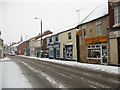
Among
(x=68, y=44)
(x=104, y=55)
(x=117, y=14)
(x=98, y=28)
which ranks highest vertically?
(x=117, y=14)

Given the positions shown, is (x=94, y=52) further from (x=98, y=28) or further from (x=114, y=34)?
(x=114, y=34)

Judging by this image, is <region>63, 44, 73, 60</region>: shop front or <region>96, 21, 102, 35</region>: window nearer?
<region>96, 21, 102, 35</region>: window

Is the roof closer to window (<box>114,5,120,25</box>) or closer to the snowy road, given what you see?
window (<box>114,5,120,25</box>)

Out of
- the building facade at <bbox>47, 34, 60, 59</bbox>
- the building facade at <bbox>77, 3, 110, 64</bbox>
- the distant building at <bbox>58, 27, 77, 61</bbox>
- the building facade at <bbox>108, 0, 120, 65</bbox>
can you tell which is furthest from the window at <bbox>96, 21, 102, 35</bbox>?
the building facade at <bbox>47, 34, 60, 59</bbox>

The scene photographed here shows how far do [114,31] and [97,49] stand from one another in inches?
169

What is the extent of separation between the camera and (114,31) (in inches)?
695

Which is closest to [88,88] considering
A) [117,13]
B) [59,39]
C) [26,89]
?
[26,89]

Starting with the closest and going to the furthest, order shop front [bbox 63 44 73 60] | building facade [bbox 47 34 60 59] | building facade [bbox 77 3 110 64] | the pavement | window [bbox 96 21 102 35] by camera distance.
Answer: the pavement, building facade [bbox 77 3 110 64], window [bbox 96 21 102 35], shop front [bbox 63 44 73 60], building facade [bbox 47 34 60 59]

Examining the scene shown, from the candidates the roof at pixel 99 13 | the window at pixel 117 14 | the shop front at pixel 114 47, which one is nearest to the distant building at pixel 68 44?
the roof at pixel 99 13

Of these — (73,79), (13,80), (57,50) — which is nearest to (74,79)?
(73,79)

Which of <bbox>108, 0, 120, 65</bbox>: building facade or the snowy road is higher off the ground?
<bbox>108, 0, 120, 65</bbox>: building facade

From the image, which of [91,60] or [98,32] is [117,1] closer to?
[98,32]

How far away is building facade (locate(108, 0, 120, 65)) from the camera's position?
676 inches

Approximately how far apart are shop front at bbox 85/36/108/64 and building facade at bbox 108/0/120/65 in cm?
142
